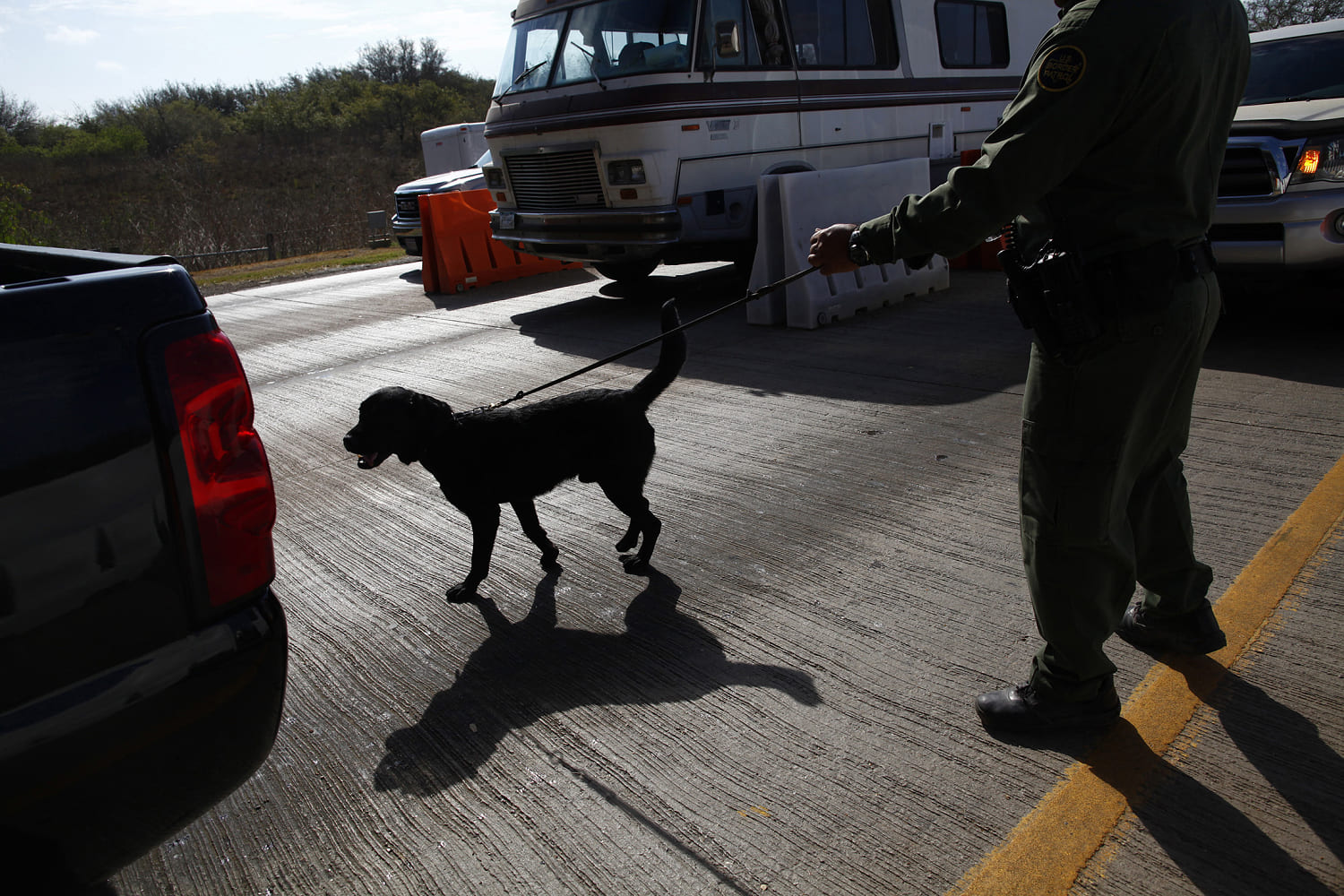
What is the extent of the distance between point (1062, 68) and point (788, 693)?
1852mm

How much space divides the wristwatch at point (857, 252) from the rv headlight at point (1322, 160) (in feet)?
15.7

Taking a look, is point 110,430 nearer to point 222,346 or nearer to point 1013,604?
point 222,346

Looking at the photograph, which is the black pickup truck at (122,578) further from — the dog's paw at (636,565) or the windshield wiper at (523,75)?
the windshield wiper at (523,75)

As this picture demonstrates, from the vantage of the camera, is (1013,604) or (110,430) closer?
(110,430)

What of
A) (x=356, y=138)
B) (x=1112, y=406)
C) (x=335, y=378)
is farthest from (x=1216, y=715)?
(x=356, y=138)

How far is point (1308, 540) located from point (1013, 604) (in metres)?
1.28

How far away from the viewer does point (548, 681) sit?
301 cm

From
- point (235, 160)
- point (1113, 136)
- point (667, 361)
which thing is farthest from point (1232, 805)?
point (235, 160)

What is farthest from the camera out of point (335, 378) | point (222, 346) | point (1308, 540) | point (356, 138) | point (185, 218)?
point (356, 138)

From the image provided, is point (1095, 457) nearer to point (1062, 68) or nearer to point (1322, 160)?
point (1062, 68)

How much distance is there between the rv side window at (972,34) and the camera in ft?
35.8

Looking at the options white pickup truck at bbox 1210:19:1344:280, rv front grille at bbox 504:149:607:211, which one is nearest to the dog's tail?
white pickup truck at bbox 1210:19:1344:280

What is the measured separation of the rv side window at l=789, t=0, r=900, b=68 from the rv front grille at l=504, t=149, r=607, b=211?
8.33 ft

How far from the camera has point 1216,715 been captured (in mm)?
2529
